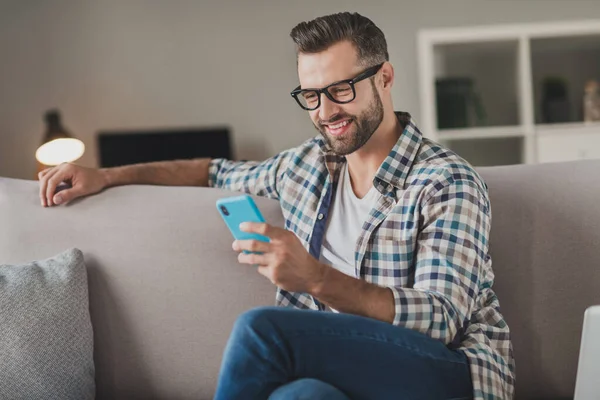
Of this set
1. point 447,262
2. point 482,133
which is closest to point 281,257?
point 447,262

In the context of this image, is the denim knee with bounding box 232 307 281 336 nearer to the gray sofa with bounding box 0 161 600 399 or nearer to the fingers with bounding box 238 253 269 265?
the fingers with bounding box 238 253 269 265

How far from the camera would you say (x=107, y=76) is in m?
4.83

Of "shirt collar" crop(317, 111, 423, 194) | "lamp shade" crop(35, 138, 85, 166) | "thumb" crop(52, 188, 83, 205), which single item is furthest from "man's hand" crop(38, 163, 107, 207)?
"lamp shade" crop(35, 138, 85, 166)

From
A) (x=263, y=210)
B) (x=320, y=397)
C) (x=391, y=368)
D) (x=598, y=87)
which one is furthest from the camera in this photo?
(x=598, y=87)

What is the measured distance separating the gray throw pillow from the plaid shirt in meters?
0.41

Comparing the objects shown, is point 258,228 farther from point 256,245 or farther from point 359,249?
point 359,249

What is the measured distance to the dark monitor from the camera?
4.66 meters

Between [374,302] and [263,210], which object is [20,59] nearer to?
[263,210]

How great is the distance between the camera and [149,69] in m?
4.82

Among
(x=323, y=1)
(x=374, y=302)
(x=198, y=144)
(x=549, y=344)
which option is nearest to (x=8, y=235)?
(x=374, y=302)

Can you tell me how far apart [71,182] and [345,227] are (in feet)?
2.08

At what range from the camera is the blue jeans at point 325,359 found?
1.28m

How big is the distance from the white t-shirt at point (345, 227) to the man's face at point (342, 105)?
0.34ft

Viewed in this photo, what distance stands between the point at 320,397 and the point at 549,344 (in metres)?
0.64
